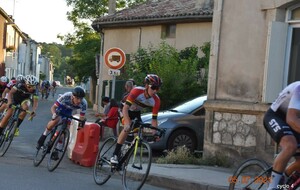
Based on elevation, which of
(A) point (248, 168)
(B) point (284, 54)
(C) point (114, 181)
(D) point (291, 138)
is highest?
(B) point (284, 54)

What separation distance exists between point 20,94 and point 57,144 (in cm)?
235

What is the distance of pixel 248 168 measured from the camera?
6781 millimetres

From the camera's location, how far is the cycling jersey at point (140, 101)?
28.1ft

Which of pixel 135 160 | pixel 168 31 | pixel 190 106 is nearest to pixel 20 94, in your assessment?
pixel 190 106

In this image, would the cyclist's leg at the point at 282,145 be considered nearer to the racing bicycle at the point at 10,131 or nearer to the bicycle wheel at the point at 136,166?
the bicycle wheel at the point at 136,166

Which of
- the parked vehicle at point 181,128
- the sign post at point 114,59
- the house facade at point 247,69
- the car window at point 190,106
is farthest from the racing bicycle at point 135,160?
the sign post at point 114,59

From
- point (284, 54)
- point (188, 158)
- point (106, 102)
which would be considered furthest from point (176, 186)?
point (106, 102)

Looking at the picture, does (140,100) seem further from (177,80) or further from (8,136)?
(177,80)

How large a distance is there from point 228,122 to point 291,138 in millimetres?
5705

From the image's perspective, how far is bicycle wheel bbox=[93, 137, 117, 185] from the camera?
366 inches

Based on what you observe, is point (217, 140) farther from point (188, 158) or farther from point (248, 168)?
point (248, 168)

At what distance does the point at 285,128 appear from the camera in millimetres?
6109

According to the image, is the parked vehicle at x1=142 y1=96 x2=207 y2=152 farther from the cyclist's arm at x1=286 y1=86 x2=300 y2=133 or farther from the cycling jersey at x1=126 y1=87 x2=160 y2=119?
the cyclist's arm at x1=286 y1=86 x2=300 y2=133

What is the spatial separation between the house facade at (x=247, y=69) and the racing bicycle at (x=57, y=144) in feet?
9.96
